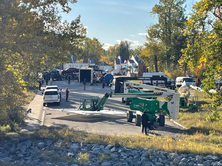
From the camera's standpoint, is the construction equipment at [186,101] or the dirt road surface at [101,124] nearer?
the dirt road surface at [101,124]

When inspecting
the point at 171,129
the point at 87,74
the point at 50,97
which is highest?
the point at 87,74

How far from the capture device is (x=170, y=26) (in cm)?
5312

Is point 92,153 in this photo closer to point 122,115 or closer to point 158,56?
point 122,115

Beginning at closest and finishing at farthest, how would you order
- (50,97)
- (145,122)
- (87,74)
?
(145,122) < (50,97) < (87,74)

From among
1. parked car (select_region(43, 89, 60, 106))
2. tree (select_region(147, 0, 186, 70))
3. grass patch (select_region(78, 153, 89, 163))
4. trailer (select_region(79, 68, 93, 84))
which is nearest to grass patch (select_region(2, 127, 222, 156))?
grass patch (select_region(78, 153, 89, 163))

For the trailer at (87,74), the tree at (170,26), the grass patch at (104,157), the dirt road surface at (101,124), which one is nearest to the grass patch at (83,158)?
the grass patch at (104,157)

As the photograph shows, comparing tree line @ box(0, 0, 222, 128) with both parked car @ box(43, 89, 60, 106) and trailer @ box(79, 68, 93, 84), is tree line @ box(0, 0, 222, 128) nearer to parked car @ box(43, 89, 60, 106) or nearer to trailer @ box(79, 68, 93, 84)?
parked car @ box(43, 89, 60, 106)

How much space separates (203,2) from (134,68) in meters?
67.5

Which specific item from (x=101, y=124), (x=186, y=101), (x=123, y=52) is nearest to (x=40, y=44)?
(x=101, y=124)

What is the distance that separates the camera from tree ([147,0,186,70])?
172ft

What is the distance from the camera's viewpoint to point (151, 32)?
54656mm

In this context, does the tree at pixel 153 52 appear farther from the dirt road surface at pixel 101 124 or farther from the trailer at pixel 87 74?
the dirt road surface at pixel 101 124

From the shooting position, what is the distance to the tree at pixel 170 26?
172 feet

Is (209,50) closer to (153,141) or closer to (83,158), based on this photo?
(153,141)
